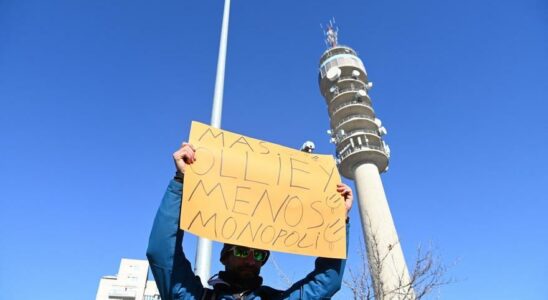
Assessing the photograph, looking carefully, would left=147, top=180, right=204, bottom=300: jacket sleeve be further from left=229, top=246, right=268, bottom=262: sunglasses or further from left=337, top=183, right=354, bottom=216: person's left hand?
left=337, top=183, right=354, bottom=216: person's left hand

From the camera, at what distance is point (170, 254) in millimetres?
1936

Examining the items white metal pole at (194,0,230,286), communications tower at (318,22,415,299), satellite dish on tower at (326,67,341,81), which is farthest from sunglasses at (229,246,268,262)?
satellite dish on tower at (326,67,341,81)

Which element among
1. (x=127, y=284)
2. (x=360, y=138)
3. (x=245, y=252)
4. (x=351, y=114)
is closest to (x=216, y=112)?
(x=245, y=252)

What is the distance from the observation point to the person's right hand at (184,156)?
212 cm

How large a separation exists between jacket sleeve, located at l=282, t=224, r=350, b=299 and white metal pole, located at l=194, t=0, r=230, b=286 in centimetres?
226

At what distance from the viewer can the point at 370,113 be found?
3155cm

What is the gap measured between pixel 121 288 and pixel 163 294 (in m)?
52.6

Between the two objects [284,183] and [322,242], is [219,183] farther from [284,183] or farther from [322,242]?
[322,242]

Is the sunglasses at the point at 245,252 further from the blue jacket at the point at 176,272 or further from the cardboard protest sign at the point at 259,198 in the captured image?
the blue jacket at the point at 176,272

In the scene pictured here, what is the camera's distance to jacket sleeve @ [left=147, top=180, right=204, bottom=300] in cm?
192

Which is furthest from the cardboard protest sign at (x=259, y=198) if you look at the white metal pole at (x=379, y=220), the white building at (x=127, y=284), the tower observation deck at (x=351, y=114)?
the white building at (x=127, y=284)

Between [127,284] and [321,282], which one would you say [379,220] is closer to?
[321,282]

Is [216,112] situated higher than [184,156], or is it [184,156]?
[216,112]

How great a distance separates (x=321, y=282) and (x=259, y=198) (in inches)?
25.6
